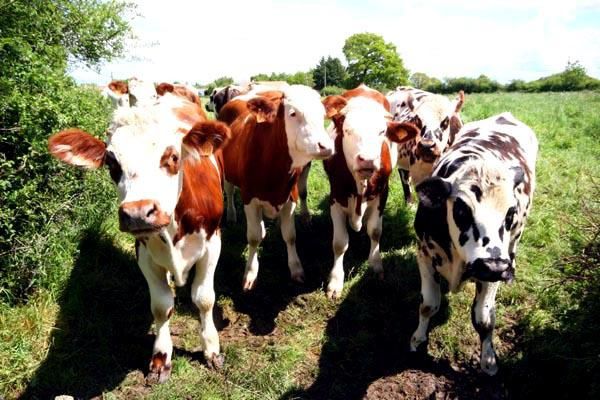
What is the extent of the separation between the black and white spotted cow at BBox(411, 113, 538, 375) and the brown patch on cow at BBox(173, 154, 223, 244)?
174 centimetres

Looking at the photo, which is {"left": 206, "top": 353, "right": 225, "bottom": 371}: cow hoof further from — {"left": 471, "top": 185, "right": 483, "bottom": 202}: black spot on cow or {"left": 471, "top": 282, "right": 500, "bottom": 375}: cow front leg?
{"left": 471, "top": 185, "right": 483, "bottom": 202}: black spot on cow

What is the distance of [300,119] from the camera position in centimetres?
453

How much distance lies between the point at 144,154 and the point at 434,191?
6.75 ft

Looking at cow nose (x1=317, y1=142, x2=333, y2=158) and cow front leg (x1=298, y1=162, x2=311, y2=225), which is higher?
cow nose (x1=317, y1=142, x2=333, y2=158)

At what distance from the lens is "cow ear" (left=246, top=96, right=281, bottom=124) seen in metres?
4.77

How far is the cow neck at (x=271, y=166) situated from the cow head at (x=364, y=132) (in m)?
0.60

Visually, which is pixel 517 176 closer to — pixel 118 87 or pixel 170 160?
pixel 170 160

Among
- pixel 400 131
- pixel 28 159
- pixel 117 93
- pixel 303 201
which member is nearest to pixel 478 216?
pixel 400 131

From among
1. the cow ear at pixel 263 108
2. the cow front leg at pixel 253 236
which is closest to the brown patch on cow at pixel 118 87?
the cow front leg at pixel 253 236

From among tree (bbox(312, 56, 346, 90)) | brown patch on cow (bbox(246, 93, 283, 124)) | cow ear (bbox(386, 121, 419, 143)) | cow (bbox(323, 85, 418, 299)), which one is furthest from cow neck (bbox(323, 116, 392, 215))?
tree (bbox(312, 56, 346, 90))

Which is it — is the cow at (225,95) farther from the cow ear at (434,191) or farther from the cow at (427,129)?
the cow ear at (434,191)

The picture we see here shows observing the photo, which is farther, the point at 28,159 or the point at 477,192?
the point at 28,159

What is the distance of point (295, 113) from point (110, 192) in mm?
2893

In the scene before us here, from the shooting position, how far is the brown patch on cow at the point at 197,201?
143 inches
